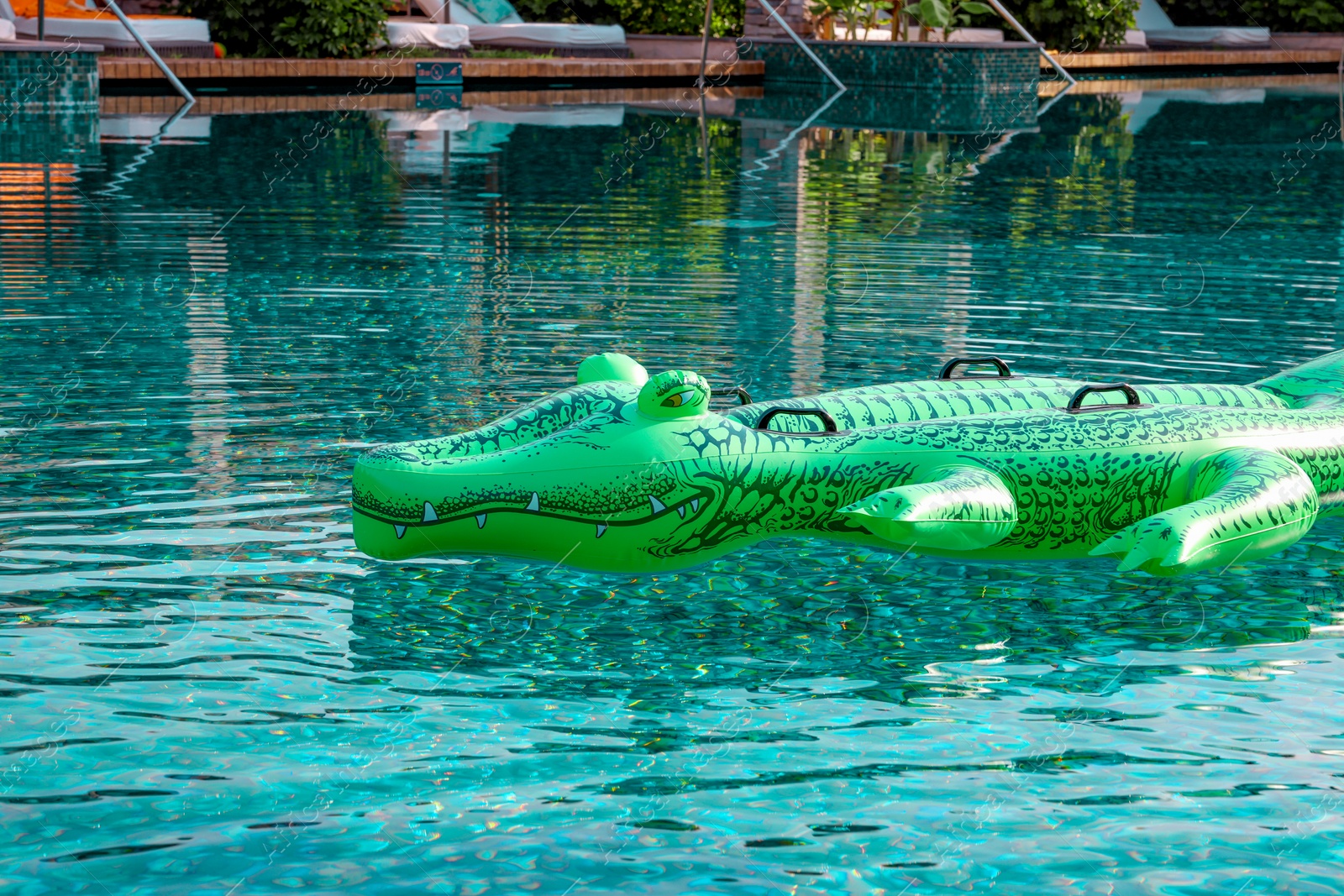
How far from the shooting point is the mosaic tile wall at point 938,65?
2425 centimetres

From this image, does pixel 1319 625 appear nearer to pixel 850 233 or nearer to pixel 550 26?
pixel 850 233

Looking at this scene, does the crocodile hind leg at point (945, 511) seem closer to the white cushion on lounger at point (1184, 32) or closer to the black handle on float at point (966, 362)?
the black handle on float at point (966, 362)

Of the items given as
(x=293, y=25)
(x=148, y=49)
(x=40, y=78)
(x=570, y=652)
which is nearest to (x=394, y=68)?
(x=293, y=25)

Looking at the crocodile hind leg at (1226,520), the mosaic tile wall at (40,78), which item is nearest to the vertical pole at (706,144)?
the mosaic tile wall at (40,78)

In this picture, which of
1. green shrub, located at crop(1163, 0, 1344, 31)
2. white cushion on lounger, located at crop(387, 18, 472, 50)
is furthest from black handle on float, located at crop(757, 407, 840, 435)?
green shrub, located at crop(1163, 0, 1344, 31)

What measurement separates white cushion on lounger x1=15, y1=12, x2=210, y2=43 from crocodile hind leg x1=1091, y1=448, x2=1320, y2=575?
19.4m

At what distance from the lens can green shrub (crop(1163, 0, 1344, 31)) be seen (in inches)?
1369

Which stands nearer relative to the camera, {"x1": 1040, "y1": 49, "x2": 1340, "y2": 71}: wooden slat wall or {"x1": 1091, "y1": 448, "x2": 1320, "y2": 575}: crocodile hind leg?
{"x1": 1091, "y1": 448, "x2": 1320, "y2": 575}: crocodile hind leg

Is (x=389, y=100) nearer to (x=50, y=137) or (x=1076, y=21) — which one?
(x=50, y=137)

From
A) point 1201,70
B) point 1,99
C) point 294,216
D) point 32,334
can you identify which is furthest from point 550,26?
point 32,334

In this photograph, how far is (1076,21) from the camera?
30.5m

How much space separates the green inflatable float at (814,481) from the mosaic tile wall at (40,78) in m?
14.7

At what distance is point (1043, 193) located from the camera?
13625mm

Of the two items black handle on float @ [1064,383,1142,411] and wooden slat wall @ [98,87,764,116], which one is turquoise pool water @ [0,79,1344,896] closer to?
black handle on float @ [1064,383,1142,411]
